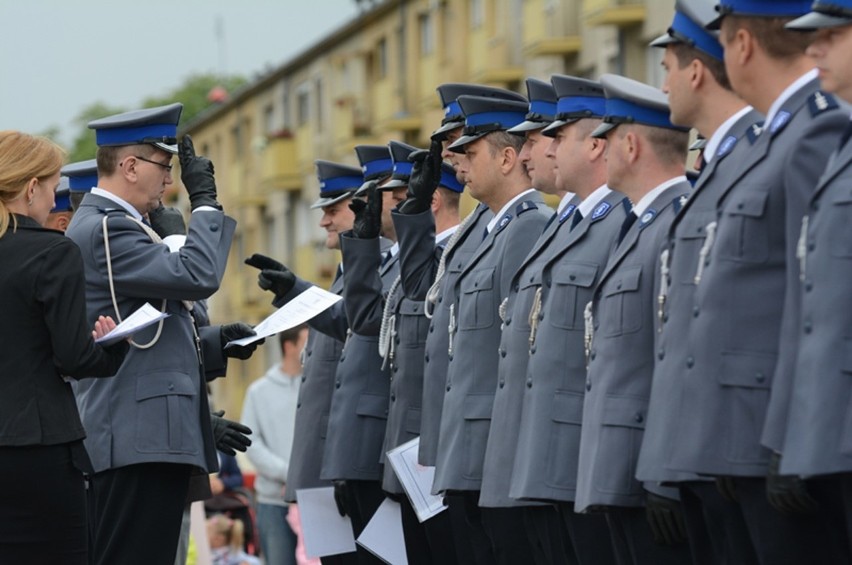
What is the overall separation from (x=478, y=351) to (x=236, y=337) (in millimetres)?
1181

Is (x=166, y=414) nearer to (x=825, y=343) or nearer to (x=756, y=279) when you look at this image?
(x=756, y=279)

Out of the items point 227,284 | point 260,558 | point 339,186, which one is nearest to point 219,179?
point 227,284

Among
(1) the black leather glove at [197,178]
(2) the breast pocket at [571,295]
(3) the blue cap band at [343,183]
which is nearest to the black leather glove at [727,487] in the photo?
(2) the breast pocket at [571,295]

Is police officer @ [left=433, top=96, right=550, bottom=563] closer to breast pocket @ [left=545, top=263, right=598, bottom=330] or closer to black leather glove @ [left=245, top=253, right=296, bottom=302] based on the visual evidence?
breast pocket @ [left=545, top=263, right=598, bottom=330]

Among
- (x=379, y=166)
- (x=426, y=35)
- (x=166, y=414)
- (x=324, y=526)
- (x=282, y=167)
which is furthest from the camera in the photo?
(x=282, y=167)

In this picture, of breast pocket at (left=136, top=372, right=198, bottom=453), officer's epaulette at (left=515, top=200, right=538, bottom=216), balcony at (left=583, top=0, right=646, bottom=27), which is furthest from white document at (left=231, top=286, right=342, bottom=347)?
balcony at (left=583, top=0, right=646, bottom=27)

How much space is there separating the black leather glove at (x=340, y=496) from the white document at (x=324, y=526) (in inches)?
2.7

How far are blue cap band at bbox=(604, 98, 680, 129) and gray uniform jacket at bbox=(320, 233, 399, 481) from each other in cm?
273

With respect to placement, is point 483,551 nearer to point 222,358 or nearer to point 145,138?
point 222,358

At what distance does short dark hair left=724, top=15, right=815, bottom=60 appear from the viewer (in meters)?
5.03

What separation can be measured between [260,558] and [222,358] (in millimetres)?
9386

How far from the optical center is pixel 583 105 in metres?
6.89

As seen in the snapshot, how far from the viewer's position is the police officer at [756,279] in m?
4.84

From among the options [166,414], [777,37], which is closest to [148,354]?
[166,414]
